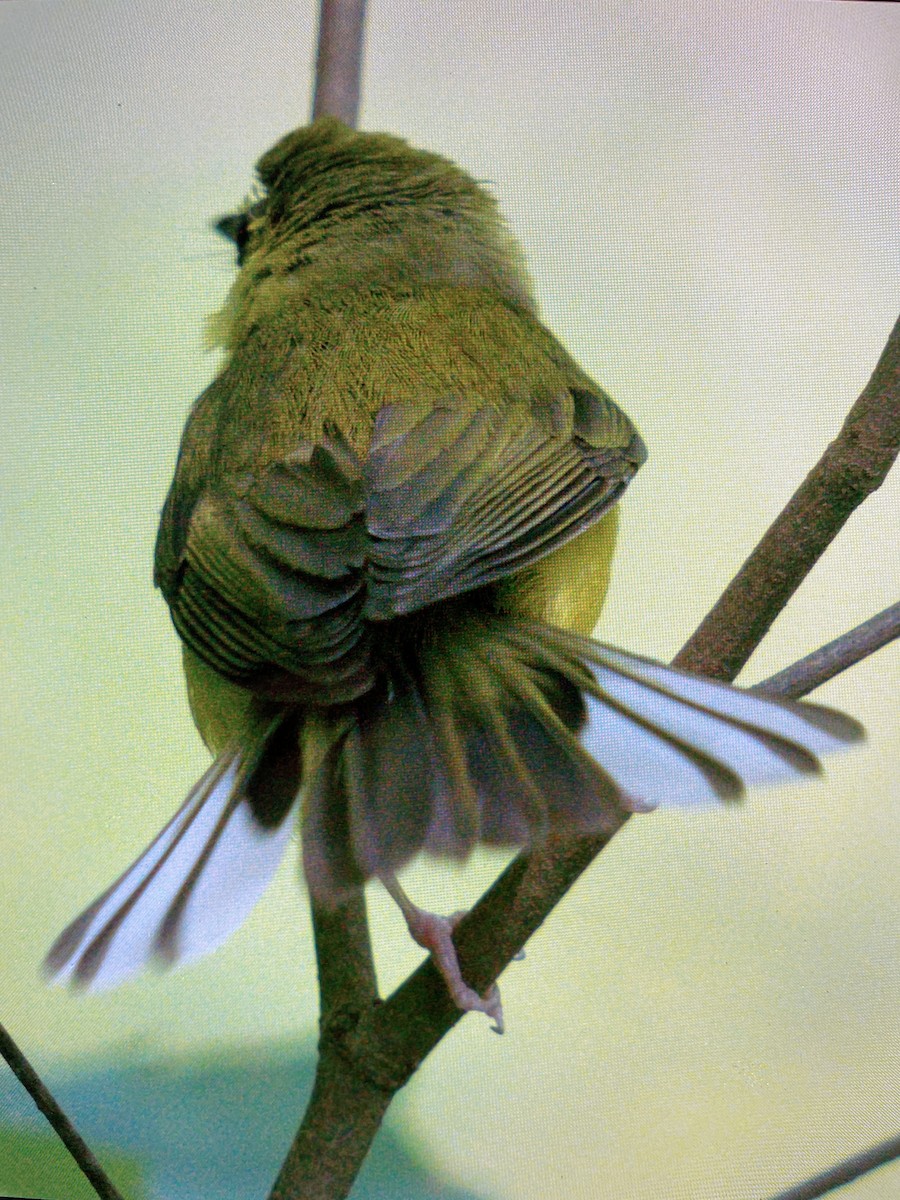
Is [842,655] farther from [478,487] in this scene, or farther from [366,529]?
[366,529]

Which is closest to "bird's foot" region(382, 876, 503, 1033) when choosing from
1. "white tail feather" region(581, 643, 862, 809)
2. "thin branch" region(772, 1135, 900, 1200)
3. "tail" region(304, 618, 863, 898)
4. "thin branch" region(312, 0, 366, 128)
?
"tail" region(304, 618, 863, 898)

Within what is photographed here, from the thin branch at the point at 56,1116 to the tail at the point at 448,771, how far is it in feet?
0.34

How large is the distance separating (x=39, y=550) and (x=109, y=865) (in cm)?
45

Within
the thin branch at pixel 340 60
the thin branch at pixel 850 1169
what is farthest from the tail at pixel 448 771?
the thin branch at pixel 340 60

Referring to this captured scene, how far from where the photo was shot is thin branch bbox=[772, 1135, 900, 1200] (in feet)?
5.06

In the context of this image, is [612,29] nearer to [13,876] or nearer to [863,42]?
[863,42]

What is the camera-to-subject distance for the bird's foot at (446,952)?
5.13 ft

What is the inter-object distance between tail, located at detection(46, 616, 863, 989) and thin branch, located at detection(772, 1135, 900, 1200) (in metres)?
0.55

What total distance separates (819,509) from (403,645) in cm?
53

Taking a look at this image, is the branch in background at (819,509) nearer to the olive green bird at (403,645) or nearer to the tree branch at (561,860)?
the tree branch at (561,860)

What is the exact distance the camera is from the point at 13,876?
164cm

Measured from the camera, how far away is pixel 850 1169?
1.54 metres

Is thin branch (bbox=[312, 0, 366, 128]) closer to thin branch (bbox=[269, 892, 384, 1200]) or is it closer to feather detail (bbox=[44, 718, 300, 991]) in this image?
feather detail (bbox=[44, 718, 300, 991])

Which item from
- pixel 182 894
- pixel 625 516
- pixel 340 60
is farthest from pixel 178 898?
pixel 340 60
